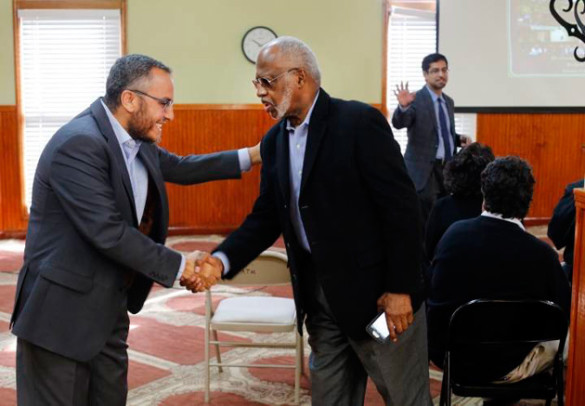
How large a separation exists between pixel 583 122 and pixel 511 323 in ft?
21.6

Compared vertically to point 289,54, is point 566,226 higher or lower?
lower

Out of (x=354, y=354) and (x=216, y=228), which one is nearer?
(x=354, y=354)

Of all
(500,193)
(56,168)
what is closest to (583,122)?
(500,193)

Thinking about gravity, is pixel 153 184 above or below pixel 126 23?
below

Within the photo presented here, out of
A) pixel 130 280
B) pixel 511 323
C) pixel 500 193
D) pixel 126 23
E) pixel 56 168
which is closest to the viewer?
pixel 56 168

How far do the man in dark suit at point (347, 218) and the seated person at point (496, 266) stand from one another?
0.55 m

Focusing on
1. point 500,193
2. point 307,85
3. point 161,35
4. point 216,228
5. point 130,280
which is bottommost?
point 216,228

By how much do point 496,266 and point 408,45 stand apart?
608 cm

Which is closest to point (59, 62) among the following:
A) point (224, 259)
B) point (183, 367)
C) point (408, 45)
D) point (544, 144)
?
point (408, 45)

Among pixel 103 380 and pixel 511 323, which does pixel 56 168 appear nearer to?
pixel 103 380

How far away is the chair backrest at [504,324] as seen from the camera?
2.95 meters

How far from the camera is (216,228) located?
8852 mm

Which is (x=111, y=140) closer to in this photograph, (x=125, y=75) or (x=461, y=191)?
(x=125, y=75)

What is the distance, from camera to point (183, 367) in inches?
179
